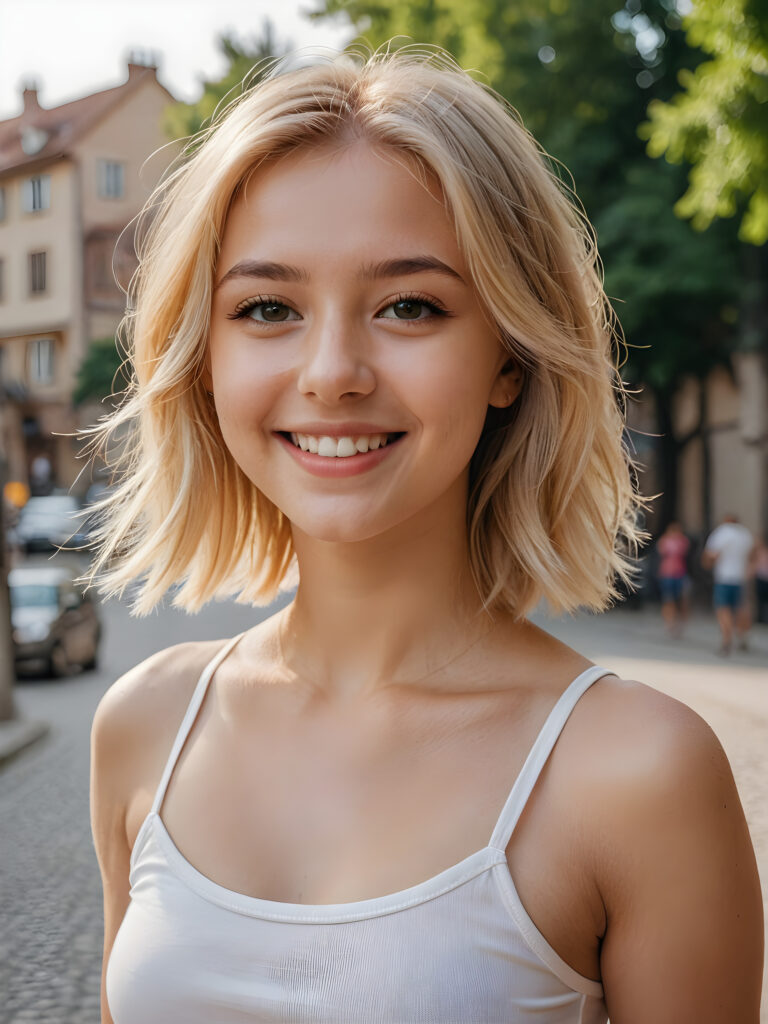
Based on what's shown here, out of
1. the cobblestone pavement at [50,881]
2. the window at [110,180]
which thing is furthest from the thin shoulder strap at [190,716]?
the window at [110,180]

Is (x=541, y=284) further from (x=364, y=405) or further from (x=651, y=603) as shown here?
(x=651, y=603)

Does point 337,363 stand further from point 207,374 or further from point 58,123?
point 58,123

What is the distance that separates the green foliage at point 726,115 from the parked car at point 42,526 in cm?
2282

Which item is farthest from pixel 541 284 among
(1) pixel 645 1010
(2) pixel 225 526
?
(1) pixel 645 1010

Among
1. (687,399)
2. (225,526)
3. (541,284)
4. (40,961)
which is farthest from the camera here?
(687,399)

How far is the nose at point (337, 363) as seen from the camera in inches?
66.4

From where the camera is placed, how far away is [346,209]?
1722 mm

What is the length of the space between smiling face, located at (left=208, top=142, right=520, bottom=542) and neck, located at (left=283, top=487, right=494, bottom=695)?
13cm

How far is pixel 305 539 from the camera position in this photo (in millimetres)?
2004

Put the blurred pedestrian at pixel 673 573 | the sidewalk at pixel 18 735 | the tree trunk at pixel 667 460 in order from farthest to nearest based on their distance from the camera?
1. the tree trunk at pixel 667 460
2. the blurred pedestrian at pixel 673 573
3. the sidewalk at pixel 18 735

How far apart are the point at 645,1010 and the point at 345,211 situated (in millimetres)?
1107

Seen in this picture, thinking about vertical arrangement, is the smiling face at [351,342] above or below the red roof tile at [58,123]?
below

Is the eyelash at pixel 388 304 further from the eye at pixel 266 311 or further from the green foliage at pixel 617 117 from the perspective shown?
the green foliage at pixel 617 117

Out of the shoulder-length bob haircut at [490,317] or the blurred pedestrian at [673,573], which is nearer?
the shoulder-length bob haircut at [490,317]
